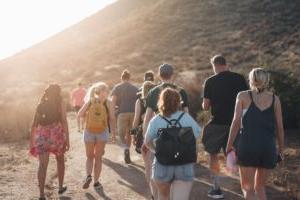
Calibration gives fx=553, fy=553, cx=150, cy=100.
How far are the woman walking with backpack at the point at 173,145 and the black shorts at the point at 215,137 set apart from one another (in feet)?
7.84

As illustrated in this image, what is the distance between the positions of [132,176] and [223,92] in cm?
327

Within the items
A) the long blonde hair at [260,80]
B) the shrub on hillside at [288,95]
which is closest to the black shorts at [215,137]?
the long blonde hair at [260,80]

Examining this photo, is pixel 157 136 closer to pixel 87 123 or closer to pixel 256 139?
pixel 256 139

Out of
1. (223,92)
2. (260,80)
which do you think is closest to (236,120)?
(260,80)

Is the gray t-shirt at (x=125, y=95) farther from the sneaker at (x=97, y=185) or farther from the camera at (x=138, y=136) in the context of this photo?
the camera at (x=138, y=136)

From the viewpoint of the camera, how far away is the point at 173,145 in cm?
566

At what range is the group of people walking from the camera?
576 centimetres

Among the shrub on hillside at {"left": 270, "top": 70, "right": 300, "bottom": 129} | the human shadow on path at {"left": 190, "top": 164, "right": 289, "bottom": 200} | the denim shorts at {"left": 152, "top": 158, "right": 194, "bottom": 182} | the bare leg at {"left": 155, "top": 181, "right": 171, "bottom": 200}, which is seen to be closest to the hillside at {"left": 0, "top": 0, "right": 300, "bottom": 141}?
the shrub on hillside at {"left": 270, "top": 70, "right": 300, "bottom": 129}

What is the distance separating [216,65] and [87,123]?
8.20 ft

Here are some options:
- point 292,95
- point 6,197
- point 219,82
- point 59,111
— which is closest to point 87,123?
point 59,111

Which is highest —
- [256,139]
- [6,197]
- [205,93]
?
[205,93]

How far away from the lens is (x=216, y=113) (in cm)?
823

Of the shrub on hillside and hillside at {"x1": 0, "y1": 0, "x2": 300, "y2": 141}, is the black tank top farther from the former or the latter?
hillside at {"x1": 0, "y1": 0, "x2": 300, "y2": 141}

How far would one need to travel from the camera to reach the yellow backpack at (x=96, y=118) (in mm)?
9133
